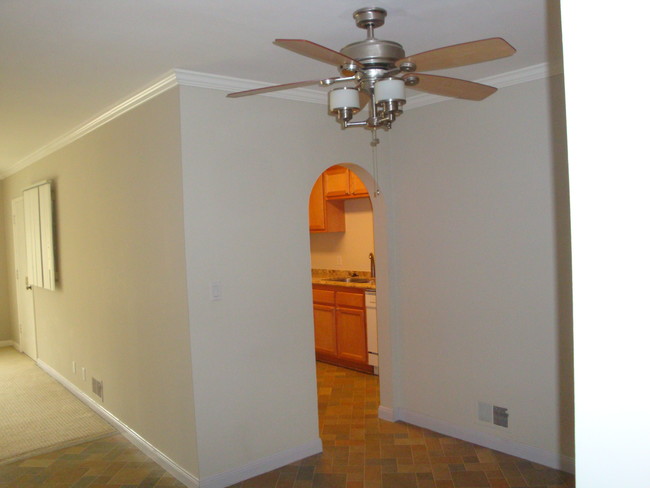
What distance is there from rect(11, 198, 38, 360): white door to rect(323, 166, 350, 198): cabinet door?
3.37 meters

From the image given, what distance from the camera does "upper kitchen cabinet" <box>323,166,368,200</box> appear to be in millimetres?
5418

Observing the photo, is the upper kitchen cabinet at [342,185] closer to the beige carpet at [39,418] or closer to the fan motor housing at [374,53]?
the beige carpet at [39,418]

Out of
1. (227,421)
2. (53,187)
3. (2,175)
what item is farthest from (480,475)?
Answer: (2,175)

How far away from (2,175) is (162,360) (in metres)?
4.96

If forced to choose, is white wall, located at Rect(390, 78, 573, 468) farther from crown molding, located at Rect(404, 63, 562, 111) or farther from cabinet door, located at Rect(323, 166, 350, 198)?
cabinet door, located at Rect(323, 166, 350, 198)

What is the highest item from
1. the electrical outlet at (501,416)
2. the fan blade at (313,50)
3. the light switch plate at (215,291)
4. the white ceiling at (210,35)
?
the white ceiling at (210,35)

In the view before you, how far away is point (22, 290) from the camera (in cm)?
644

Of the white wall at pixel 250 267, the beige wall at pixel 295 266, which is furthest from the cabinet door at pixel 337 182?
the white wall at pixel 250 267

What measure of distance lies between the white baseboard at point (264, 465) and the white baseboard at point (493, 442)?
76cm

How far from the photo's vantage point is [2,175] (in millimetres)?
6902

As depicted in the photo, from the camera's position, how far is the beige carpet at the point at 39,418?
3.86 meters

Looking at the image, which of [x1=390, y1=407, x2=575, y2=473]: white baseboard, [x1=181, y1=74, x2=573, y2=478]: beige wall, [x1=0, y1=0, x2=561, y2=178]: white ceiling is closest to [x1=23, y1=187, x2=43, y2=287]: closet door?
[x1=0, y1=0, x2=561, y2=178]: white ceiling

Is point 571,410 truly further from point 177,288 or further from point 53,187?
point 53,187

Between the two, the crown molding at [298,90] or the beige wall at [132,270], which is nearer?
the crown molding at [298,90]
